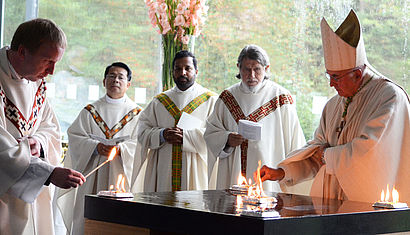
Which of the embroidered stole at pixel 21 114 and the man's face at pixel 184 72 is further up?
the man's face at pixel 184 72

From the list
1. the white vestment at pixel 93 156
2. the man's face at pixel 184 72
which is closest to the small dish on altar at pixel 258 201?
the man's face at pixel 184 72

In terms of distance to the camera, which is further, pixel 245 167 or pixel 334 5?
pixel 334 5

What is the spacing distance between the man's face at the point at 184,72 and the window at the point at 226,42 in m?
1.38

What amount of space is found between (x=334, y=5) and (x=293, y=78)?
97 cm

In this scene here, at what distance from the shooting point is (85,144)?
280 inches

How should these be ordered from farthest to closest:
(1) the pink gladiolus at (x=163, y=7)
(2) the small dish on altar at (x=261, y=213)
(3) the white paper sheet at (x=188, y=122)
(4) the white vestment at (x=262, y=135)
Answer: (1) the pink gladiolus at (x=163, y=7), (3) the white paper sheet at (x=188, y=122), (4) the white vestment at (x=262, y=135), (2) the small dish on altar at (x=261, y=213)

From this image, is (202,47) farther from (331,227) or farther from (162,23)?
(331,227)

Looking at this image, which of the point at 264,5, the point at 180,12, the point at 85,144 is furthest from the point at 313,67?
the point at 85,144

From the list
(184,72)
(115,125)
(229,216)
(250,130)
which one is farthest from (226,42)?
(229,216)

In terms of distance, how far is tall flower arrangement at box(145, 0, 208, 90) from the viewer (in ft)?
23.8

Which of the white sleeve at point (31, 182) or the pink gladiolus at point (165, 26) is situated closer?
the white sleeve at point (31, 182)

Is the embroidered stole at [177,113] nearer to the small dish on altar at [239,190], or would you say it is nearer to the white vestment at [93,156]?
the white vestment at [93,156]

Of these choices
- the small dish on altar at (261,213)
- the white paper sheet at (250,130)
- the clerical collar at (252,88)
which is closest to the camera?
the small dish on altar at (261,213)

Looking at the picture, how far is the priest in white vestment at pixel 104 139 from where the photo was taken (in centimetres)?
712
